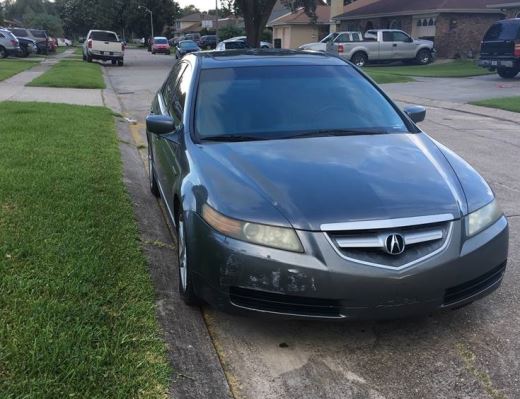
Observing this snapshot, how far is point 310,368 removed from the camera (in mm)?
3074

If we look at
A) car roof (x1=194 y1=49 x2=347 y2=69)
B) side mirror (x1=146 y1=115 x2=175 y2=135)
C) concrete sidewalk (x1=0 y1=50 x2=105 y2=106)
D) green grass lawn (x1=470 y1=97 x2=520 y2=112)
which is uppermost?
car roof (x1=194 y1=49 x2=347 y2=69)

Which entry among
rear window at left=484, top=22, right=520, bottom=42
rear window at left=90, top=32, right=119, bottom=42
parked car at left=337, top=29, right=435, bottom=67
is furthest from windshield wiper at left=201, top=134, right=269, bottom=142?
rear window at left=90, top=32, right=119, bottom=42

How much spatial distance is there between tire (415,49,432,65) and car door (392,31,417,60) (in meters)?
0.40

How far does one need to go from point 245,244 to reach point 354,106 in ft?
6.48

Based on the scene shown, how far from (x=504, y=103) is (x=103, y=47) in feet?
80.5

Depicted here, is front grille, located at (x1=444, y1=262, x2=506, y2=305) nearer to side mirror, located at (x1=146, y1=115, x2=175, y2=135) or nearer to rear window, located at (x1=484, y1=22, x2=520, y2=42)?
side mirror, located at (x1=146, y1=115, x2=175, y2=135)

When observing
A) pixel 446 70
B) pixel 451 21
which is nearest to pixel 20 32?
pixel 451 21

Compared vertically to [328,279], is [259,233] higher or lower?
higher

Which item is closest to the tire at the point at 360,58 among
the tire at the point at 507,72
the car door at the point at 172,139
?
the tire at the point at 507,72

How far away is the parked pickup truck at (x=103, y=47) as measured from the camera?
107 ft

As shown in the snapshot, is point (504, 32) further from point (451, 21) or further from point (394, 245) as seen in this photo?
point (394, 245)

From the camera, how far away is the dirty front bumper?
291 centimetres

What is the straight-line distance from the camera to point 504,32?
2152 cm

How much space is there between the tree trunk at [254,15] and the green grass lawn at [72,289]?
32.0m
